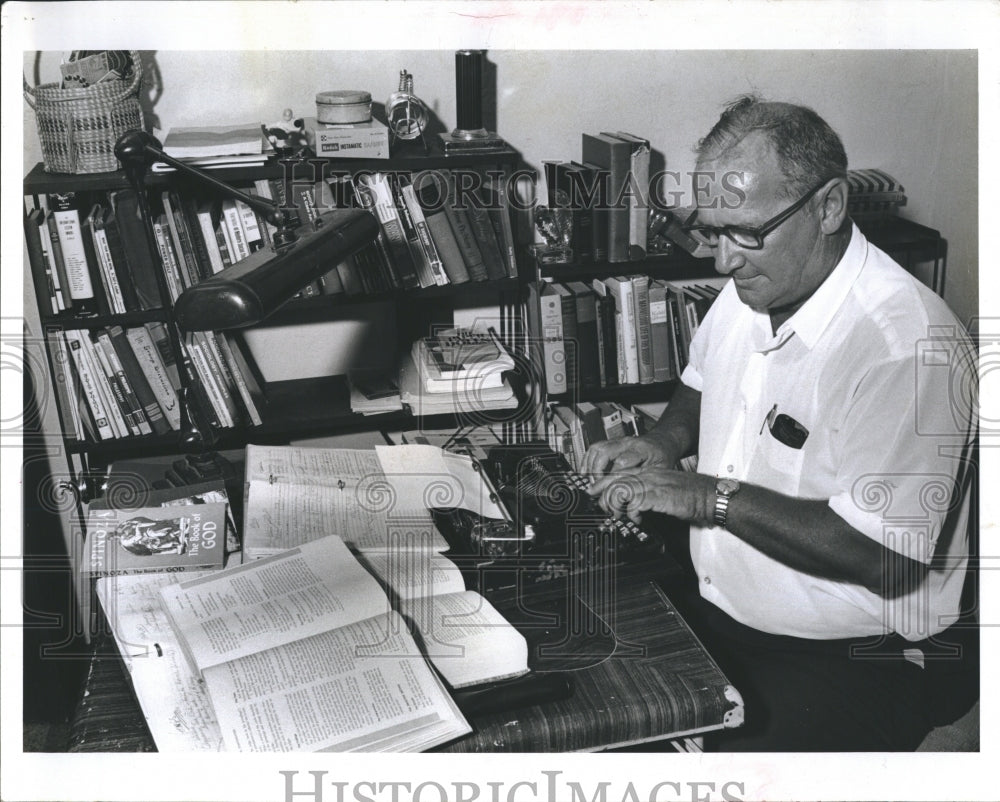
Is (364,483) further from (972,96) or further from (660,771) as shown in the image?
(972,96)

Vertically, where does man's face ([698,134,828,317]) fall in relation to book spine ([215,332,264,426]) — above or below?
above

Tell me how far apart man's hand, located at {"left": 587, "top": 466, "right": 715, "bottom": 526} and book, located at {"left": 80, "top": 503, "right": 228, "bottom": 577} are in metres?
0.69

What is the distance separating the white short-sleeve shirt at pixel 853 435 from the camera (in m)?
1.46

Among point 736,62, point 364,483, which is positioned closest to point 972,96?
point 736,62

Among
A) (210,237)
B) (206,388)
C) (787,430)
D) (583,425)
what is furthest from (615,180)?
(206,388)

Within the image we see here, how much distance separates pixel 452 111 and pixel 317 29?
376mm

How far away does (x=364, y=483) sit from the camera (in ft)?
5.98

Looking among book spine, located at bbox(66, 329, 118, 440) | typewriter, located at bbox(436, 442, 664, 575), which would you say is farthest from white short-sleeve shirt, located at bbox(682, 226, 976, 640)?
book spine, located at bbox(66, 329, 118, 440)

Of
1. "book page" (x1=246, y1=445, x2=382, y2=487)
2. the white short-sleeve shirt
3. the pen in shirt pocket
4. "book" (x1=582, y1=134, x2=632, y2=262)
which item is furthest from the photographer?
"book" (x1=582, y1=134, x2=632, y2=262)

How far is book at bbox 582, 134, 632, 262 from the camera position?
2277 millimetres

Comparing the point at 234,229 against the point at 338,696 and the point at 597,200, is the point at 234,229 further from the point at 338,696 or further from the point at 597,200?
the point at 338,696

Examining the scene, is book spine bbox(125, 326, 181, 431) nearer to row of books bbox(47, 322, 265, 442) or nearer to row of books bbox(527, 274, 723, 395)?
row of books bbox(47, 322, 265, 442)

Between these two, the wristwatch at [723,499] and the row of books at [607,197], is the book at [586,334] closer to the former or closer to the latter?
the row of books at [607,197]

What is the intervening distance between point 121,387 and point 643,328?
130cm
